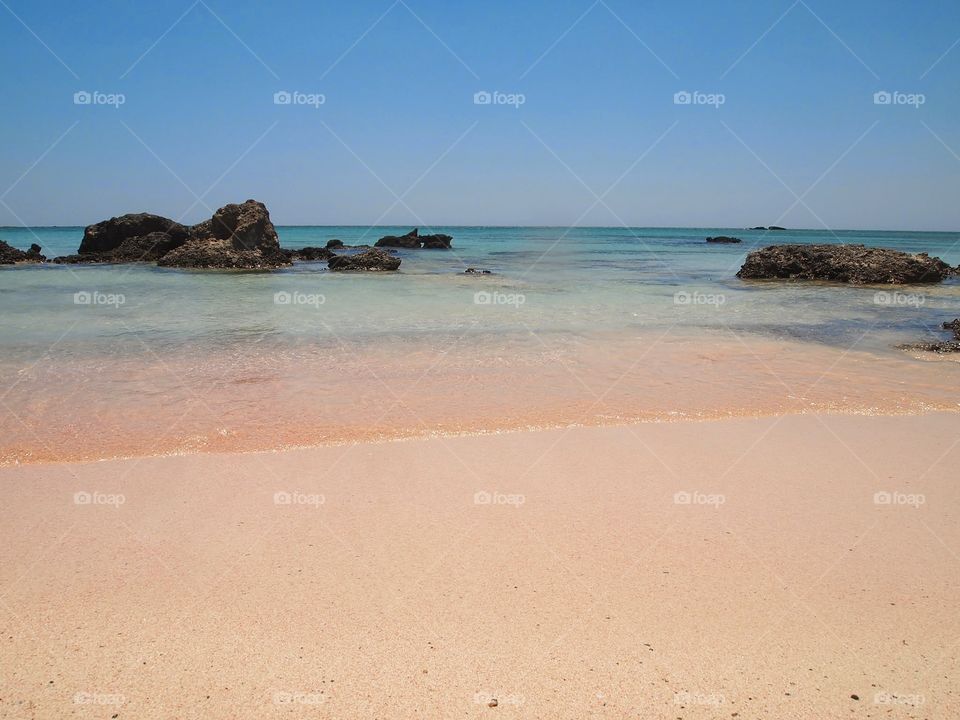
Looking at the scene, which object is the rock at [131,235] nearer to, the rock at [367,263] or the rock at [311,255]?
the rock at [311,255]

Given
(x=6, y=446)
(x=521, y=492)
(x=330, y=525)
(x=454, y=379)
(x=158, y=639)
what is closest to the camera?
(x=158, y=639)

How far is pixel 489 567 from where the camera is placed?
3.28m

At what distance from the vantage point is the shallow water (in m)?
5.76

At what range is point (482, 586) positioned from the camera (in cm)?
311

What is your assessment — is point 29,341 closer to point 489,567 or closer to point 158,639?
point 158,639

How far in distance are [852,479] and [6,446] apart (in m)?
6.75

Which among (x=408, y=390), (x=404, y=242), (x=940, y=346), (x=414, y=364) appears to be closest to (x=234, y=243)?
(x=414, y=364)

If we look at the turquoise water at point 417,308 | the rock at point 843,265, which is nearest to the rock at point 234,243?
the turquoise water at point 417,308

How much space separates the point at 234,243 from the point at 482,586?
1076 inches

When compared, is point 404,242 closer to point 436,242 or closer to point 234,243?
point 436,242

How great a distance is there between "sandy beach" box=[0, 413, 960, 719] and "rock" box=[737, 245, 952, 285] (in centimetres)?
2135

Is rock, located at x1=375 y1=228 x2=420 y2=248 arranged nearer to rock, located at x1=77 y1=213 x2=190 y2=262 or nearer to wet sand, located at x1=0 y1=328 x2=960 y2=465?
rock, located at x1=77 y1=213 x2=190 y2=262

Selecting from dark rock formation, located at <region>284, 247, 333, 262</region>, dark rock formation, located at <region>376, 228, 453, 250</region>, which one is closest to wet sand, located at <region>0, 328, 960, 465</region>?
dark rock formation, located at <region>284, 247, 333, 262</region>

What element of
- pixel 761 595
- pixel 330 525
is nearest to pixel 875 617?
pixel 761 595
